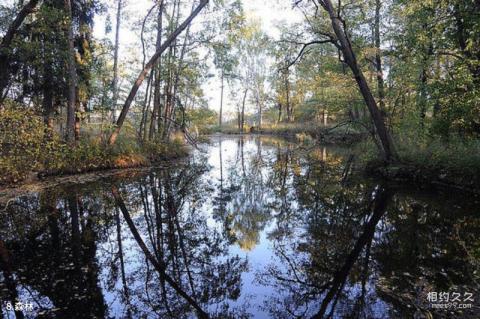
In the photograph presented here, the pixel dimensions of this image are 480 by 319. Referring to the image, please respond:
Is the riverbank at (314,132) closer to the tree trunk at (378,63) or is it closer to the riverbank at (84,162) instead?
the tree trunk at (378,63)

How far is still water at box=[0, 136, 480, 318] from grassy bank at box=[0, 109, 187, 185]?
1.62 metres

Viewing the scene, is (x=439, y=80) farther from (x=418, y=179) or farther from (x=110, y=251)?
(x=110, y=251)

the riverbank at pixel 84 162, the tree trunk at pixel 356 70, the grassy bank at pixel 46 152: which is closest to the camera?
the grassy bank at pixel 46 152

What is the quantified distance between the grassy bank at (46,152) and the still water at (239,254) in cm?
162

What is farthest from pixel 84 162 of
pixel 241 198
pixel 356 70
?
pixel 356 70

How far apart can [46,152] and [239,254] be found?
8.58 meters

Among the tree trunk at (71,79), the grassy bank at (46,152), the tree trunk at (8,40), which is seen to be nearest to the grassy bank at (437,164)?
the grassy bank at (46,152)

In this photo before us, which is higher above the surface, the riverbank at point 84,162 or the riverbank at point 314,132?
the riverbank at point 314,132

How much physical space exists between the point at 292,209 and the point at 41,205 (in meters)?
6.37

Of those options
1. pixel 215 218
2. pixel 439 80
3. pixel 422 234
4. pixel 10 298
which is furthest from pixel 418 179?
pixel 10 298

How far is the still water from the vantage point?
3650mm

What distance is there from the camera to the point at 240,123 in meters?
53.9

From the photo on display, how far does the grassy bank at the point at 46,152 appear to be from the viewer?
28.7 feet

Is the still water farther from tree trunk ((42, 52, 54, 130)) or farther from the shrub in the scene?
tree trunk ((42, 52, 54, 130))
